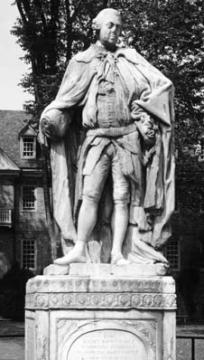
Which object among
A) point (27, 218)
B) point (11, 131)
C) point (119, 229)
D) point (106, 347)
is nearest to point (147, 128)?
point (119, 229)

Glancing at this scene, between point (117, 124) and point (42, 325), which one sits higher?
point (117, 124)

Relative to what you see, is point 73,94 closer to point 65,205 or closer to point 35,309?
point 65,205

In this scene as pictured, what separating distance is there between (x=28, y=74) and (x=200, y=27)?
6.72 meters

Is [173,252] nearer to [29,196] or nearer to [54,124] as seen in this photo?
[29,196]

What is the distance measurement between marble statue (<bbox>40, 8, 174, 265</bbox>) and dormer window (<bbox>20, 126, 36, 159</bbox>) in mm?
45564

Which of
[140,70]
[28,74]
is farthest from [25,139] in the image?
[140,70]

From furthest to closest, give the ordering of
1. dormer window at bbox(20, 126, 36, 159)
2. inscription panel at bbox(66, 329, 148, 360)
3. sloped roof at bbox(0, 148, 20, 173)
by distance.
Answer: dormer window at bbox(20, 126, 36, 159)
sloped roof at bbox(0, 148, 20, 173)
inscription panel at bbox(66, 329, 148, 360)

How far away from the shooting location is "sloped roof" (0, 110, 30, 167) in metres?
54.2

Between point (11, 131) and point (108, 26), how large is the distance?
47.5 meters

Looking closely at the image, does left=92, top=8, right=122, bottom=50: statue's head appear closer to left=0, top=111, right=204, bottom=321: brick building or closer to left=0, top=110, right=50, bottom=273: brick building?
left=0, top=111, right=204, bottom=321: brick building

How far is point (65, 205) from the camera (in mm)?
8508

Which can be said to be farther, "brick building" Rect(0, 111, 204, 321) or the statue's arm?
"brick building" Rect(0, 111, 204, 321)

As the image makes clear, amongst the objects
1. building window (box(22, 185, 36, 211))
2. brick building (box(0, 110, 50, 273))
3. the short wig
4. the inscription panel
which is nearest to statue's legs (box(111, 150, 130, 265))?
the inscription panel

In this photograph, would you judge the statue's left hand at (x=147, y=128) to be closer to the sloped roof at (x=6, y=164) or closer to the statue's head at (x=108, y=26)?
the statue's head at (x=108, y=26)
